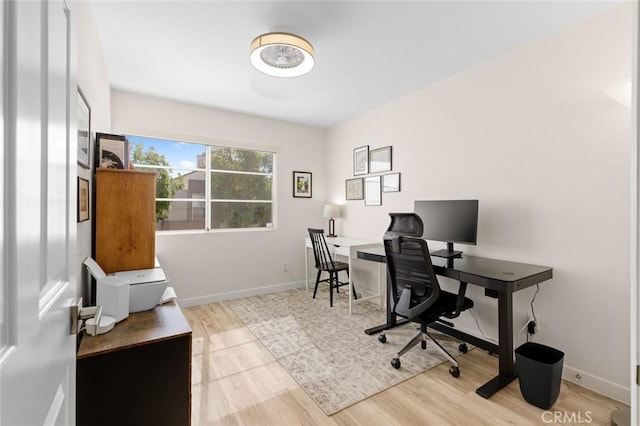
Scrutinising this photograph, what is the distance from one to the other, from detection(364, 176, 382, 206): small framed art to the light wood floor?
2.04 meters

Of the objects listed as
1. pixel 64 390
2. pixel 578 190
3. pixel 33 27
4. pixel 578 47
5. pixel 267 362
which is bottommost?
pixel 267 362

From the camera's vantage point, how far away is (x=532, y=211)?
238 centimetres

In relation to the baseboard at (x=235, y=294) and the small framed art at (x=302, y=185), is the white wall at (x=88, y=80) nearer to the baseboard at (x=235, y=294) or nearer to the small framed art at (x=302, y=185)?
the baseboard at (x=235, y=294)

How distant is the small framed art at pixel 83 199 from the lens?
1.55 metres

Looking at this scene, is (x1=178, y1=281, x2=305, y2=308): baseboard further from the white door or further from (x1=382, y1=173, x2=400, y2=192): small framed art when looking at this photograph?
the white door

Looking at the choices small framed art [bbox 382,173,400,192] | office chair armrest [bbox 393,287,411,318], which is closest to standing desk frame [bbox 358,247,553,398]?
office chair armrest [bbox 393,287,411,318]

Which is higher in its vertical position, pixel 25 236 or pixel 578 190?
pixel 578 190

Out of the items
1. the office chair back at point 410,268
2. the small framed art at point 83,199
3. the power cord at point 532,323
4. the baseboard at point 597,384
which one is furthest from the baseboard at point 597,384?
the small framed art at point 83,199

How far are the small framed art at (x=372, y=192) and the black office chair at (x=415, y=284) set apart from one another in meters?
1.35

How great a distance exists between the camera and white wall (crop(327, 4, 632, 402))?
1974 millimetres

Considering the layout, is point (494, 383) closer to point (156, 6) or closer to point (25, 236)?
Answer: point (25, 236)

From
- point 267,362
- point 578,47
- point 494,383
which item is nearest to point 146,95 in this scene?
point 267,362

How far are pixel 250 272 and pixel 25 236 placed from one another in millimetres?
3825

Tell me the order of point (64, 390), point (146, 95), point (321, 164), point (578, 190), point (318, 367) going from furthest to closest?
point (321, 164) < point (146, 95) < point (318, 367) < point (578, 190) < point (64, 390)
